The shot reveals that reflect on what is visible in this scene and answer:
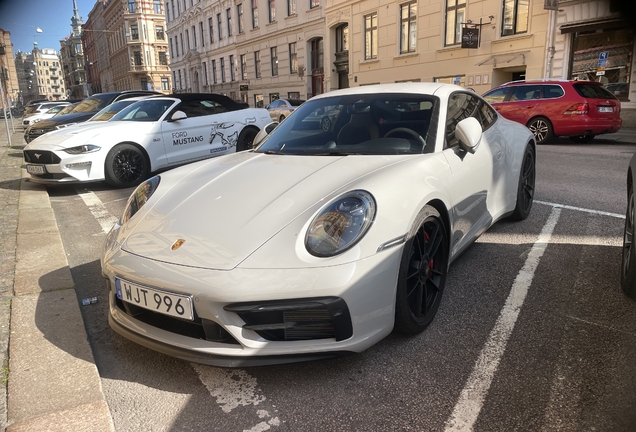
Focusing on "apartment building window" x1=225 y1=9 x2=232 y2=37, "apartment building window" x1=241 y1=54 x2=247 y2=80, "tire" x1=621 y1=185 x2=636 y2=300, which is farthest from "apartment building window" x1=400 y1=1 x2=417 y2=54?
"apartment building window" x1=225 y1=9 x2=232 y2=37

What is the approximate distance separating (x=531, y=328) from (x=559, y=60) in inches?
668

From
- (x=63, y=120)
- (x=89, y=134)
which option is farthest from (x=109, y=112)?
(x=63, y=120)

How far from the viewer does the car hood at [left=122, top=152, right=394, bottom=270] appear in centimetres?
221

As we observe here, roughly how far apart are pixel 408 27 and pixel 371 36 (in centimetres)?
297

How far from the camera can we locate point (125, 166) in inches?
289

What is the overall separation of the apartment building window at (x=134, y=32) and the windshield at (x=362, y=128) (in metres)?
71.6

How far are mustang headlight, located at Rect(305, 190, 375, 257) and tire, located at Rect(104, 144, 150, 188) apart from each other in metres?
5.85

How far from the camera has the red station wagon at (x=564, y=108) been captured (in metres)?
10.8

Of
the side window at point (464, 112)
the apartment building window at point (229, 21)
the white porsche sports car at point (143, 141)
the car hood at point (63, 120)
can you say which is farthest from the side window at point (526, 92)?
the apartment building window at point (229, 21)

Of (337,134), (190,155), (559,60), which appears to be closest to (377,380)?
(337,134)

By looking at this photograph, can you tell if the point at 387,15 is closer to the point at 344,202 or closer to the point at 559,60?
the point at 559,60

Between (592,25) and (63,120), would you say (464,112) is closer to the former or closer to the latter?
(63,120)

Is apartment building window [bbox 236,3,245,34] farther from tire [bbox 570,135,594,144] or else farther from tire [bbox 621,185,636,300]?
tire [bbox 621,185,636,300]

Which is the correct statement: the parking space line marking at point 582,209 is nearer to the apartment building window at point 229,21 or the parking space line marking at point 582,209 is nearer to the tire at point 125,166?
the tire at point 125,166
